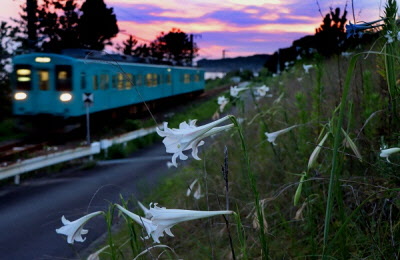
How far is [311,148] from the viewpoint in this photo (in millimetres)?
3805

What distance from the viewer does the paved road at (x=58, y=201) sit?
4.93m

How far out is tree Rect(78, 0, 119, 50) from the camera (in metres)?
23.5

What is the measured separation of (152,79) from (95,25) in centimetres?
653

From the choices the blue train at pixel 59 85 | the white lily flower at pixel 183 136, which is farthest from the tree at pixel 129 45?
the white lily flower at pixel 183 136

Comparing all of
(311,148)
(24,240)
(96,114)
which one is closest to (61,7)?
(96,114)

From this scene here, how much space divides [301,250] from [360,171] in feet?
2.04

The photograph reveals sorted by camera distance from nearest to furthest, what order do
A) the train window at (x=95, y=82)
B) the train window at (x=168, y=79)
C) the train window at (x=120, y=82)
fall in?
1. the train window at (x=95, y=82)
2. the train window at (x=120, y=82)
3. the train window at (x=168, y=79)

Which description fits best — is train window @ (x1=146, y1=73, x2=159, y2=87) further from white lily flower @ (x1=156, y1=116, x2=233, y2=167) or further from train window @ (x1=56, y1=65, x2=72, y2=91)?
white lily flower @ (x1=156, y1=116, x2=233, y2=167)

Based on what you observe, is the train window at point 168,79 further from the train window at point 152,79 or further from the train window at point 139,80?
the train window at point 139,80

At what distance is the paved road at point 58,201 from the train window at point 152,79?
7.96m

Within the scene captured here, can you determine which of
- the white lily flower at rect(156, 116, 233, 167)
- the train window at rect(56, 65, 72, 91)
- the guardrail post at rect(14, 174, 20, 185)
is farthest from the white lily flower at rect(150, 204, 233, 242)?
the train window at rect(56, 65, 72, 91)

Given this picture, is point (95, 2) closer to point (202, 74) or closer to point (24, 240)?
point (202, 74)

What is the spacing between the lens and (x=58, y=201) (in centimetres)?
699

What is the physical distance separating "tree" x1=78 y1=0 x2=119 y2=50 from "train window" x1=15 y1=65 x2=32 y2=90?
903 cm
